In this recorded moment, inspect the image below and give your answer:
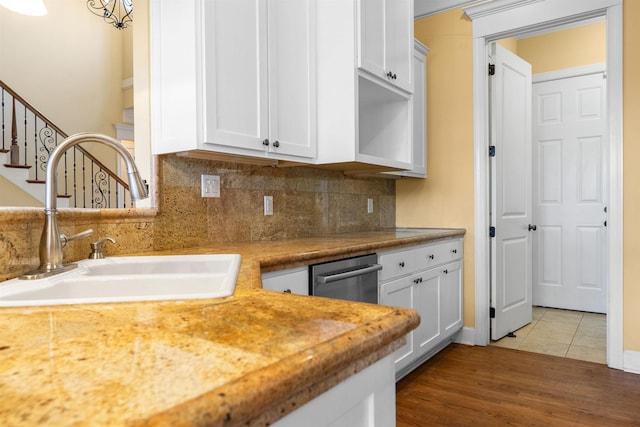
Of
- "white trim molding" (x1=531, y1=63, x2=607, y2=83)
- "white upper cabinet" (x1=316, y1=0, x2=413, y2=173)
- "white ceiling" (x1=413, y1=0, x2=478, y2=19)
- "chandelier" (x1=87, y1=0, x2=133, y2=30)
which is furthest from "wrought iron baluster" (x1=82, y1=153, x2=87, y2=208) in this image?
"white trim molding" (x1=531, y1=63, x2=607, y2=83)

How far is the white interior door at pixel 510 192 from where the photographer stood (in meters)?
3.36

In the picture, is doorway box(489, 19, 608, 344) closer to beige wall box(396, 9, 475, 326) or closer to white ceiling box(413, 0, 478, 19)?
beige wall box(396, 9, 475, 326)

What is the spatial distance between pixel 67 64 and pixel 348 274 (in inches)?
61.2

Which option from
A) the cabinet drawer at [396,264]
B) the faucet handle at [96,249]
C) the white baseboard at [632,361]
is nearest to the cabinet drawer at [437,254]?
the cabinet drawer at [396,264]

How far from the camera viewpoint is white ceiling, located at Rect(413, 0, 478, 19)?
3426mm

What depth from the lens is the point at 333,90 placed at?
237 cm

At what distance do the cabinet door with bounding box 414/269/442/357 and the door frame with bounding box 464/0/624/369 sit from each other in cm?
59

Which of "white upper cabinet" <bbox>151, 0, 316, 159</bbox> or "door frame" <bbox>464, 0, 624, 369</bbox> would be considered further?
"door frame" <bbox>464, 0, 624, 369</bbox>

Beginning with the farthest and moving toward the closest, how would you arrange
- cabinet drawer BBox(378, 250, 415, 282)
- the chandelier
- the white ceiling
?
the white ceiling → cabinet drawer BBox(378, 250, 415, 282) → the chandelier

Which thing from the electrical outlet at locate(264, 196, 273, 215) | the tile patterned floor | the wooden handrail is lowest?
the tile patterned floor

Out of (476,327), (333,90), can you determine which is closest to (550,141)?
(476,327)

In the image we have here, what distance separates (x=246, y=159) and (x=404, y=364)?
1.45m

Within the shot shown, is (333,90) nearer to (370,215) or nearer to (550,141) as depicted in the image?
(370,215)

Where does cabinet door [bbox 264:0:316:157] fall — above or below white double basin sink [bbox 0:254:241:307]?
above
